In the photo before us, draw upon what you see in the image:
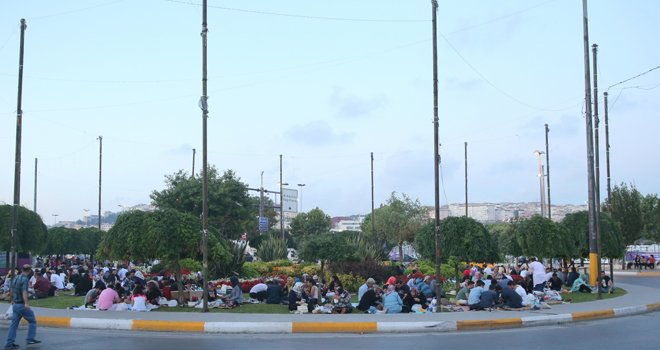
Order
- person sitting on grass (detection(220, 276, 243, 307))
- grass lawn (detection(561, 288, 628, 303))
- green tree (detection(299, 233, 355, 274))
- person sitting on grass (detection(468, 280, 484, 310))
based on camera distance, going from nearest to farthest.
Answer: person sitting on grass (detection(468, 280, 484, 310)) < person sitting on grass (detection(220, 276, 243, 307)) < green tree (detection(299, 233, 355, 274)) < grass lawn (detection(561, 288, 628, 303))

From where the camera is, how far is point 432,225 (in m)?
27.3

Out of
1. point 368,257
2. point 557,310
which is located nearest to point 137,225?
point 557,310

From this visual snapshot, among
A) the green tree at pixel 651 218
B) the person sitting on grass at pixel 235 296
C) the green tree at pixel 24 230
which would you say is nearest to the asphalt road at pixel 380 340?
the person sitting on grass at pixel 235 296

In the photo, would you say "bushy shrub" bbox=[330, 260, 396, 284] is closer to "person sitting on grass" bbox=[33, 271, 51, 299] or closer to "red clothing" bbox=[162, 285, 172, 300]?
"red clothing" bbox=[162, 285, 172, 300]

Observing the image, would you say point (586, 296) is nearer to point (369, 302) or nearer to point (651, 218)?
point (369, 302)

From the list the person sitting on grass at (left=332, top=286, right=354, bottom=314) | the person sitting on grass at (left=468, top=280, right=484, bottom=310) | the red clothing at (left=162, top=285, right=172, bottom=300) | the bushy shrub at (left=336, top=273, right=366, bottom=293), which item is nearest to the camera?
the person sitting on grass at (left=332, top=286, right=354, bottom=314)

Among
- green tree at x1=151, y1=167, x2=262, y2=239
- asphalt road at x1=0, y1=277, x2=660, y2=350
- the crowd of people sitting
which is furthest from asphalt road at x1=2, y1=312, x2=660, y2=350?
green tree at x1=151, y1=167, x2=262, y2=239

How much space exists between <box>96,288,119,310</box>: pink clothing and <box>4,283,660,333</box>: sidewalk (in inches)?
16.2

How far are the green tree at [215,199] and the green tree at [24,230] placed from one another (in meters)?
12.3

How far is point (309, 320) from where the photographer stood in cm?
1709

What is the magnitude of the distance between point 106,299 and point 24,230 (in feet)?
72.2

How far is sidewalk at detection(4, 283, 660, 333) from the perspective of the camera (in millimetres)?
16078

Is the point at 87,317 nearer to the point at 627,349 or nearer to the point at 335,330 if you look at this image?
the point at 335,330

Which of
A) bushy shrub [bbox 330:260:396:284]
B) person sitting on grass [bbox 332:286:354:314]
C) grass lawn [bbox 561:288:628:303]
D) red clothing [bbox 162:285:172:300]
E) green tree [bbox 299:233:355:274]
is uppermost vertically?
green tree [bbox 299:233:355:274]
